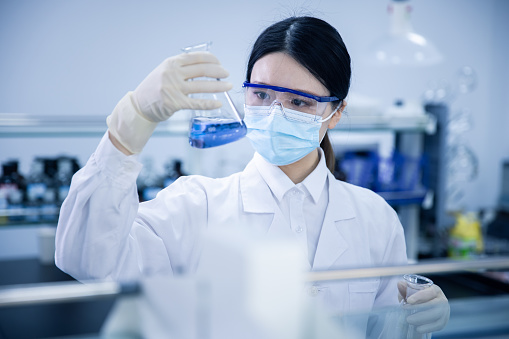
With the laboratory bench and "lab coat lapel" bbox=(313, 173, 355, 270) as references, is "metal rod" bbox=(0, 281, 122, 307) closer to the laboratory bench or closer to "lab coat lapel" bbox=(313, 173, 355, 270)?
the laboratory bench

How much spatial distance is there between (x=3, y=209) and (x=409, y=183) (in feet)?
8.29

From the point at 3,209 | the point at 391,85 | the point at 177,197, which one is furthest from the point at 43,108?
the point at 391,85

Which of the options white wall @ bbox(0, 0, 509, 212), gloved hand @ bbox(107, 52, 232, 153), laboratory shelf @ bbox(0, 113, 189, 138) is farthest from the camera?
white wall @ bbox(0, 0, 509, 212)

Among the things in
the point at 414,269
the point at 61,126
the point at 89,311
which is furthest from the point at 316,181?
the point at 61,126

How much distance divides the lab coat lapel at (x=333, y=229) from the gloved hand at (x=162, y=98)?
23.9 inches

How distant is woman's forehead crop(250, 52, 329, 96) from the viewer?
1.37m

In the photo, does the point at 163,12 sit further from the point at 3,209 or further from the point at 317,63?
the point at 317,63

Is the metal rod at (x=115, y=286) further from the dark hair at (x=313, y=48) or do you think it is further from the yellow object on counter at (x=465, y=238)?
the yellow object on counter at (x=465, y=238)

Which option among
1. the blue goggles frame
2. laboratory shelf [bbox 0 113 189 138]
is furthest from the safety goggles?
laboratory shelf [bbox 0 113 189 138]

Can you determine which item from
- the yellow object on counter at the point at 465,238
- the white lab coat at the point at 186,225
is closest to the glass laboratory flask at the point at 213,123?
the white lab coat at the point at 186,225

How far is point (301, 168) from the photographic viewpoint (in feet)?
5.17

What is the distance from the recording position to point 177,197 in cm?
138

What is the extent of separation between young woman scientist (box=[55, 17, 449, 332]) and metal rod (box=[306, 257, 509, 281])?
1.22 feet

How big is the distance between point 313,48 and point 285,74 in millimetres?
126
